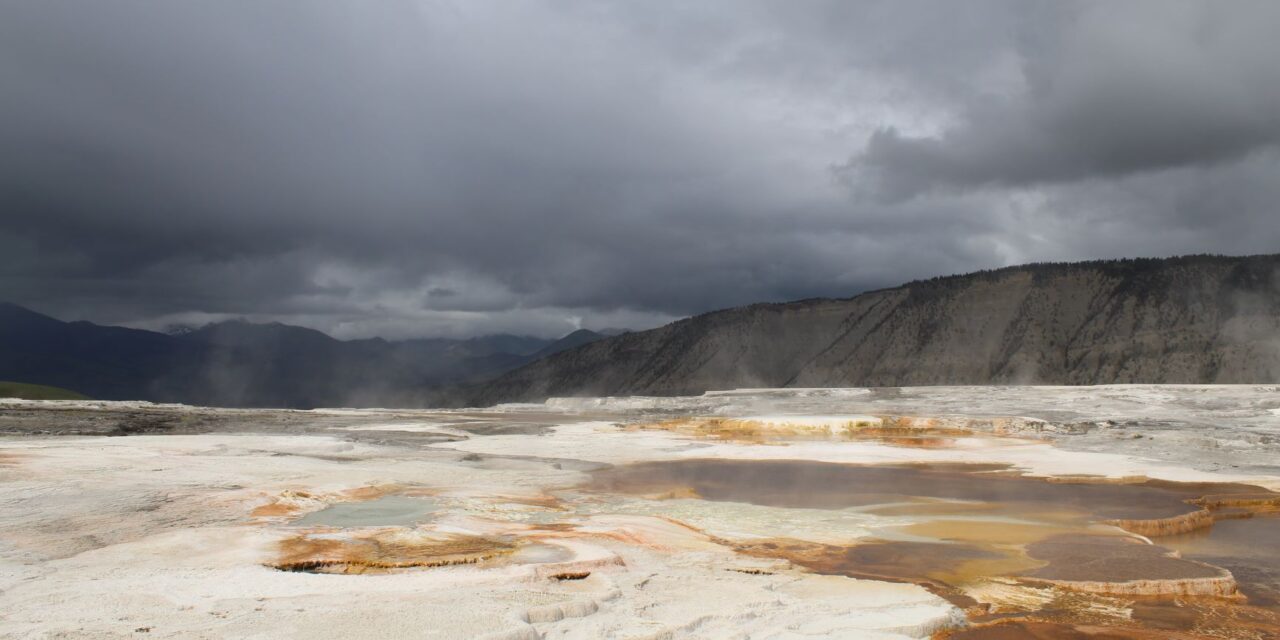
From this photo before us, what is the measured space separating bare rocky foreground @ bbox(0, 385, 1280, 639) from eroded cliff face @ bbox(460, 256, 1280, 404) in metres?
57.9

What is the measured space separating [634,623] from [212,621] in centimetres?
328

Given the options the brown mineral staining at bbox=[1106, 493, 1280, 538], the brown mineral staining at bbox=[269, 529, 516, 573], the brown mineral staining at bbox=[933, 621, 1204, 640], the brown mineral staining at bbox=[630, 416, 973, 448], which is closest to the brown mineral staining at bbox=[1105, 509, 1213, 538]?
the brown mineral staining at bbox=[1106, 493, 1280, 538]

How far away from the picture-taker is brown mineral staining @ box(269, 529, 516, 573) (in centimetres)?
773

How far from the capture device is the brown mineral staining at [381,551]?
773 centimetres

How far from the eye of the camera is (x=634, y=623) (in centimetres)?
616

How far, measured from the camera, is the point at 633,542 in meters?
9.25

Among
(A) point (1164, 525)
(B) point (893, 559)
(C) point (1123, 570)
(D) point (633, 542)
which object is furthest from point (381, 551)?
(A) point (1164, 525)

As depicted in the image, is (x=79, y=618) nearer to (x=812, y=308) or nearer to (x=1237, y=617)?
(x=1237, y=617)

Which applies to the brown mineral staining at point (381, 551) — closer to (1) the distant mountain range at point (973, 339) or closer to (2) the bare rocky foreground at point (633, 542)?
(2) the bare rocky foreground at point (633, 542)

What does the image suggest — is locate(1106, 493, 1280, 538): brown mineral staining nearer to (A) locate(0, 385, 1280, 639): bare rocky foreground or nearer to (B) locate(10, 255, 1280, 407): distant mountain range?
(A) locate(0, 385, 1280, 639): bare rocky foreground

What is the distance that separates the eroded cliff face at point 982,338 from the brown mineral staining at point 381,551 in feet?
247

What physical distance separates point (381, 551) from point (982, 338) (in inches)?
3456

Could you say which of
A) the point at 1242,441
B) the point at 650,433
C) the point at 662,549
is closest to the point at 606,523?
the point at 662,549

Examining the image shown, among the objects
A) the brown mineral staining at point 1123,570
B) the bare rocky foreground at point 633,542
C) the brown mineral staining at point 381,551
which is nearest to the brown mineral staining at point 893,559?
the bare rocky foreground at point 633,542
